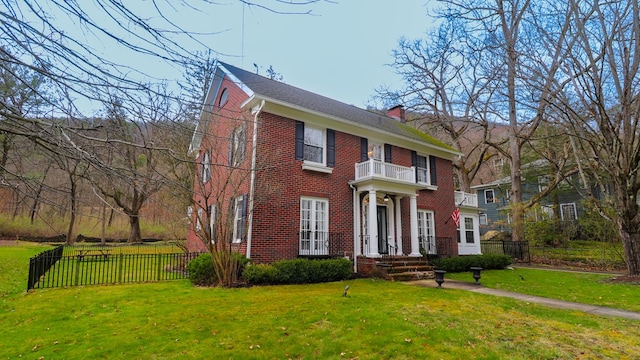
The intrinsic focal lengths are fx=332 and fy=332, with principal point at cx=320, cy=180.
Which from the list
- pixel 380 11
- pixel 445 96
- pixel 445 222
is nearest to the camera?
pixel 380 11

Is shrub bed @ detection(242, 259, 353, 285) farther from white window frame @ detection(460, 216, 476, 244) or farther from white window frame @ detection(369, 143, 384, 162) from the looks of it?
white window frame @ detection(460, 216, 476, 244)

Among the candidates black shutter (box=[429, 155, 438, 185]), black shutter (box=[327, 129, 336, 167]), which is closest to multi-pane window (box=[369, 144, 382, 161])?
black shutter (box=[327, 129, 336, 167])

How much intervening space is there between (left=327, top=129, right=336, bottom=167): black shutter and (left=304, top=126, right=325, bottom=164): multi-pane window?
236mm

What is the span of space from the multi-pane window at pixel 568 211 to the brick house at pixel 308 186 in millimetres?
19047

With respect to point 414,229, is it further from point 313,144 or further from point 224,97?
point 224,97

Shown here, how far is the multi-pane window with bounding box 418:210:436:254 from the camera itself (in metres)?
14.7

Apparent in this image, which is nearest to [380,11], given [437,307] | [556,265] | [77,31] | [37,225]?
[77,31]

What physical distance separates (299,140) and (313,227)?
314 cm

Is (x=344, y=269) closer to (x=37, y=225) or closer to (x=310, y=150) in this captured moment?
(x=310, y=150)

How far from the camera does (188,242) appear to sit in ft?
55.7

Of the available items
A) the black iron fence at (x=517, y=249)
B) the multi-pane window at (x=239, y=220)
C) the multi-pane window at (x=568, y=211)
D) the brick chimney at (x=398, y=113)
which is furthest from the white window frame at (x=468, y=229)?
the multi-pane window at (x=568, y=211)

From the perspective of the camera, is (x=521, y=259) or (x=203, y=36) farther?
(x=521, y=259)

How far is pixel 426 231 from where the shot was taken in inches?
600

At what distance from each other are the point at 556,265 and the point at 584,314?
14120mm
